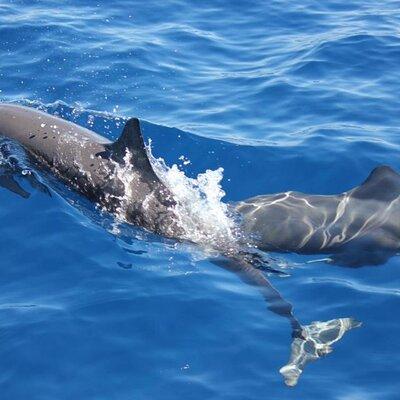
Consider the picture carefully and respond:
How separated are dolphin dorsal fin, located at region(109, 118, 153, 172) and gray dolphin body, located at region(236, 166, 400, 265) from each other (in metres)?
Result: 1.54

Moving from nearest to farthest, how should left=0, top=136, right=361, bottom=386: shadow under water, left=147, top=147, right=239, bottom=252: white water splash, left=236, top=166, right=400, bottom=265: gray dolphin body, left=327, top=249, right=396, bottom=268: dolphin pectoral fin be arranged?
left=0, top=136, right=361, bottom=386: shadow under water
left=327, top=249, right=396, bottom=268: dolphin pectoral fin
left=236, top=166, right=400, bottom=265: gray dolphin body
left=147, top=147, right=239, bottom=252: white water splash

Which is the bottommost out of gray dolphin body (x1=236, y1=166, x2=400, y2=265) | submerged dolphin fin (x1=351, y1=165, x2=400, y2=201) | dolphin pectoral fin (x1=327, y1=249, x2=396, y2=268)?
dolphin pectoral fin (x1=327, y1=249, x2=396, y2=268)

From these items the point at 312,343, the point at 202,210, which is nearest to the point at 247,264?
the point at 202,210

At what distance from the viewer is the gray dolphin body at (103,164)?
10.6 m

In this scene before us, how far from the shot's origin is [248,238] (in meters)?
10.7

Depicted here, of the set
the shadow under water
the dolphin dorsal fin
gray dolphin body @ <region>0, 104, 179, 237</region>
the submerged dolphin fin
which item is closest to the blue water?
the shadow under water

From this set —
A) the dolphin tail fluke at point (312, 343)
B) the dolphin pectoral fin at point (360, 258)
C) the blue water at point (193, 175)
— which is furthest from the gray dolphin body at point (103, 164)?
the dolphin tail fluke at point (312, 343)

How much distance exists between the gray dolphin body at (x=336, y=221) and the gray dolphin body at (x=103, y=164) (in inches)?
47.4

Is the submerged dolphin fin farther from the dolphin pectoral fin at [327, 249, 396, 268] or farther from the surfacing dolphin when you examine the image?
the dolphin pectoral fin at [327, 249, 396, 268]

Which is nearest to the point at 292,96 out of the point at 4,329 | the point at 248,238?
the point at 248,238

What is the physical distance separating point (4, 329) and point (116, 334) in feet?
3.81

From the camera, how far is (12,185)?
37.2ft

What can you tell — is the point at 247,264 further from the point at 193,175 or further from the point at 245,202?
the point at 193,175

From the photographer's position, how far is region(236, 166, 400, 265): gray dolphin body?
34.4 feet
